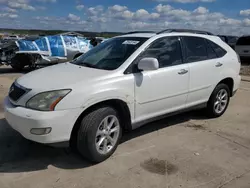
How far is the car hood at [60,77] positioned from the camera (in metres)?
3.47

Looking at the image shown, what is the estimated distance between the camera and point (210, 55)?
5.26m

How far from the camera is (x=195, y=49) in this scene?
16.5 ft

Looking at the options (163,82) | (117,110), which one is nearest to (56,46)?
(163,82)

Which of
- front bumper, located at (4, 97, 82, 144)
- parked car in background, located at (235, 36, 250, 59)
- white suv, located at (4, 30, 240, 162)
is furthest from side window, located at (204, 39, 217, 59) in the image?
parked car in background, located at (235, 36, 250, 59)

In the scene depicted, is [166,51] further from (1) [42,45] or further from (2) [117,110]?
(1) [42,45]

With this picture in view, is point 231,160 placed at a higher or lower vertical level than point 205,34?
lower

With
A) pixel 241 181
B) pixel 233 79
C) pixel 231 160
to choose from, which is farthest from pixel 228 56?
pixel 241 181

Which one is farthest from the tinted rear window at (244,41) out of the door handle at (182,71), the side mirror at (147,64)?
the side mirror at (147,64)

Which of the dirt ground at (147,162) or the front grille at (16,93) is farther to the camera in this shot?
the front grille at (16,93)

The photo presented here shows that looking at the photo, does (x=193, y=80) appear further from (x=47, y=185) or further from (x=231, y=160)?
(x=47, y=185)

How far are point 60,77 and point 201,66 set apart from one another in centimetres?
251

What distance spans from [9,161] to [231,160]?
3.00 metres

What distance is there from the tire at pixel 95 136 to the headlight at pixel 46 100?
41 cm

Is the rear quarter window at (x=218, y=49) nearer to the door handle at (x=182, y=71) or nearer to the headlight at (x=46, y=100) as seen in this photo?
the door handle at (x=182, y=71)
